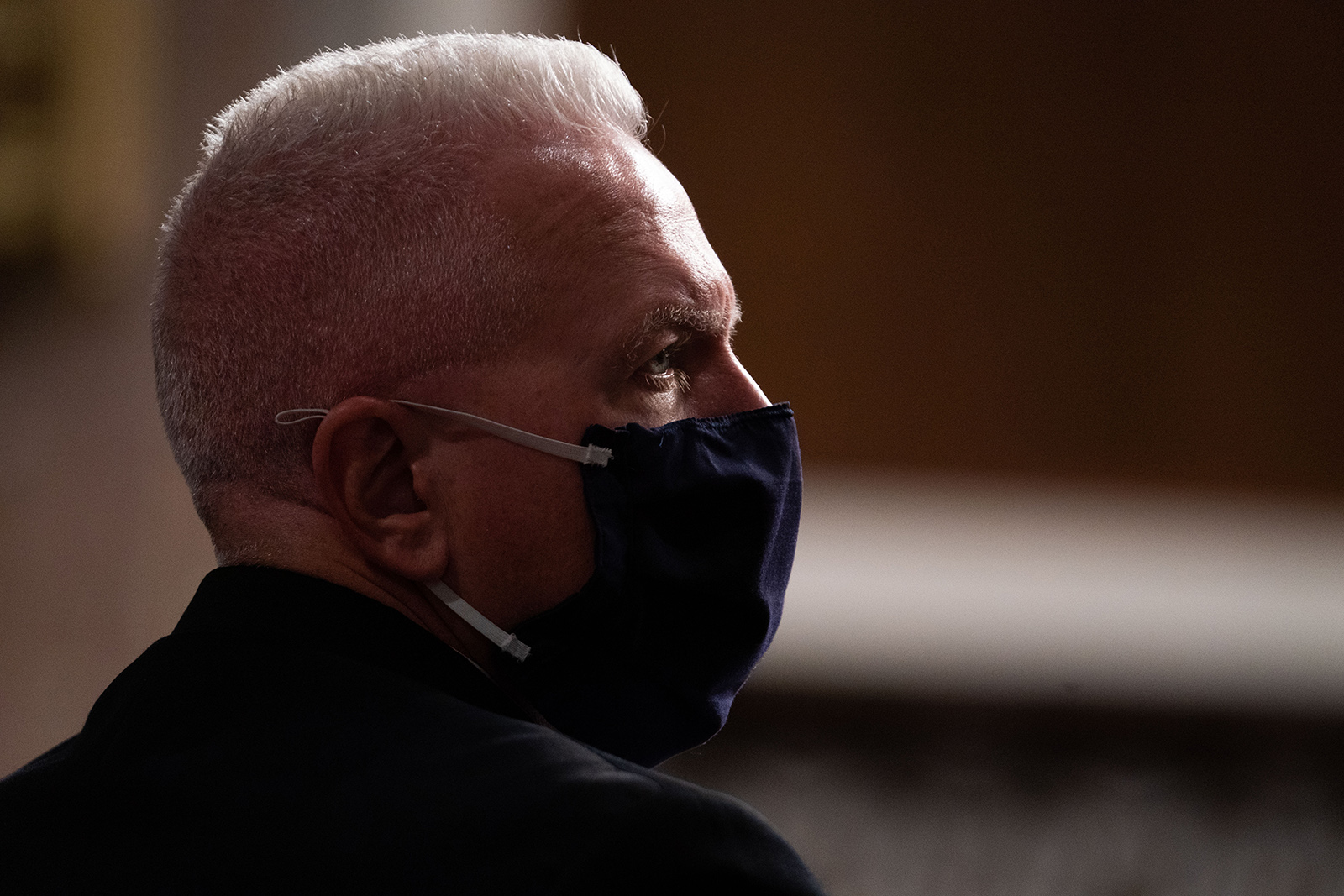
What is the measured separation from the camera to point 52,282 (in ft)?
11.2

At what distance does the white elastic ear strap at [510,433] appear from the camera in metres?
1.45

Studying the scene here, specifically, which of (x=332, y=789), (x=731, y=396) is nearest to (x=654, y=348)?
(x=731, y=396)

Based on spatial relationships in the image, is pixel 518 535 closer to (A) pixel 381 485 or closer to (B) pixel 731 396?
(A) pixel 381 485

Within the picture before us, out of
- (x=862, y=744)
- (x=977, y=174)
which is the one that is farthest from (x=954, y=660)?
(x=977, y=174)

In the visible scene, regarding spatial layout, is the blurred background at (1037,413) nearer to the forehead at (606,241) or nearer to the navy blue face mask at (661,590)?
the forehead at (606,241)

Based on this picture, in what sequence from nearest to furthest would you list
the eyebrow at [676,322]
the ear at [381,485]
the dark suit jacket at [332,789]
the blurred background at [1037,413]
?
the dark suit jacket at [332,789]
the ear at [381,485]
the eyebrow at [676,322]
the blurred background at [1037,413]

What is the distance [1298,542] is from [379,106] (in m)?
4.29

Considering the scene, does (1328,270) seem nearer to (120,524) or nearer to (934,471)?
(934,471)

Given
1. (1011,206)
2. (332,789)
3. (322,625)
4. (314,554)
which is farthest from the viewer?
(1011,206)

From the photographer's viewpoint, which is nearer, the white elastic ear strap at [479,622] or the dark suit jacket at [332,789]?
the dark suit jacket at [332,789]

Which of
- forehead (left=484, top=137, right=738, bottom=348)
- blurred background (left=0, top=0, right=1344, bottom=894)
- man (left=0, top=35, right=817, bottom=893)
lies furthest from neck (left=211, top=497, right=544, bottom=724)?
blurred background (left=0, top=0, right=1344, bottom=894)

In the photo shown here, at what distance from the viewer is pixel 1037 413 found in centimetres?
479

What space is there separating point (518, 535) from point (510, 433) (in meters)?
0.12

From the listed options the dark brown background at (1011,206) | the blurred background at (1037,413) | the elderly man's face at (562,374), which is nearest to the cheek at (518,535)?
the elderly man's face at (562,374)
